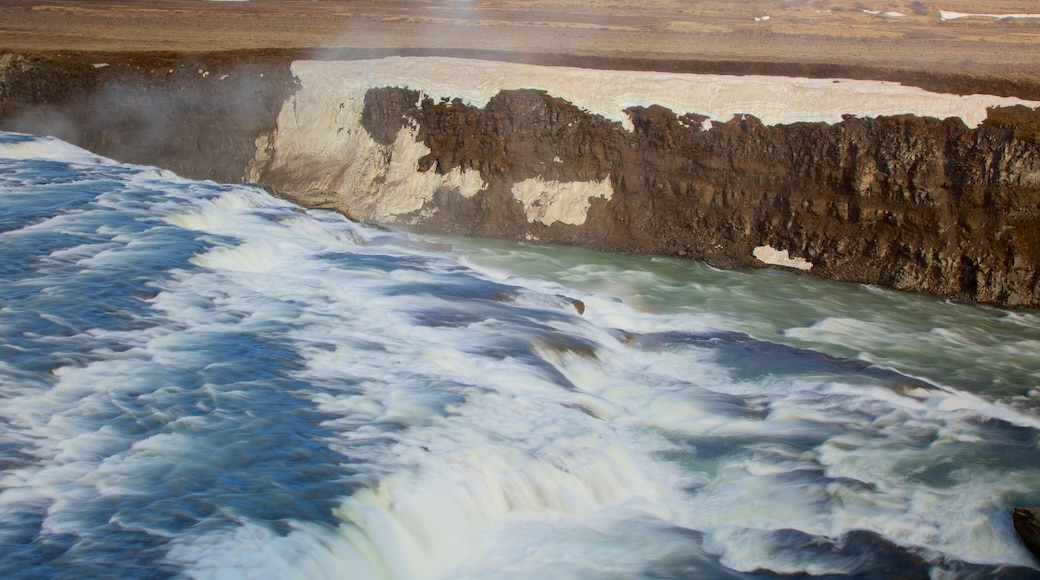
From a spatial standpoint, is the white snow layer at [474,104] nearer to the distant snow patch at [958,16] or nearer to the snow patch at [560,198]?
the snow patch at [560,198]

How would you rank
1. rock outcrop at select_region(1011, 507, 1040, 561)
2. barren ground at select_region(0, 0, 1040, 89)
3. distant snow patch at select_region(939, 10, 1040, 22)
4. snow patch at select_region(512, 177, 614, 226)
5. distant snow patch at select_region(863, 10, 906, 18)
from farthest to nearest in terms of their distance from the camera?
distant snow patch at select_region(863, 10, 906, 18)
distant snow patch at select_region(939, 10, 1040, 22)
barren ground at select_region(0, 0, 1040, 89)
snow patch at select_region(512, 177, 614, 226)
rock outcrop at select_region(1011, 507, 1040, 561)

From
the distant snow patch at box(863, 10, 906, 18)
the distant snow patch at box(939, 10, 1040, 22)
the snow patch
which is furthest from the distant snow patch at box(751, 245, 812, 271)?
the distant snow patch at box(863, 10, 906, 18)

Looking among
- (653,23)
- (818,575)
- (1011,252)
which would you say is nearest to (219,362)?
(818,575)

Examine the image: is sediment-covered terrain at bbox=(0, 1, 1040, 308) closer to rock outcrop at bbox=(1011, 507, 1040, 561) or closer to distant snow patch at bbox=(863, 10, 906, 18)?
rock outcrop at bbox=(1011, 507, 1040, 561)

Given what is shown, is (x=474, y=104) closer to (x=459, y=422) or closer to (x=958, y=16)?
(x=459, y=422)

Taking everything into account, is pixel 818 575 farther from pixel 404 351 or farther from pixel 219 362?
pixel 219 362

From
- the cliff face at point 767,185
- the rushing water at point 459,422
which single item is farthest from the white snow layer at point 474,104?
the rushing water at point 459,422

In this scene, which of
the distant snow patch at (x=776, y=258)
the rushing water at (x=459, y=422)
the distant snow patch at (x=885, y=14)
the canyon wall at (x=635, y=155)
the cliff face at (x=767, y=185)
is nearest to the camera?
the rushing water at (x=459, y=422)
